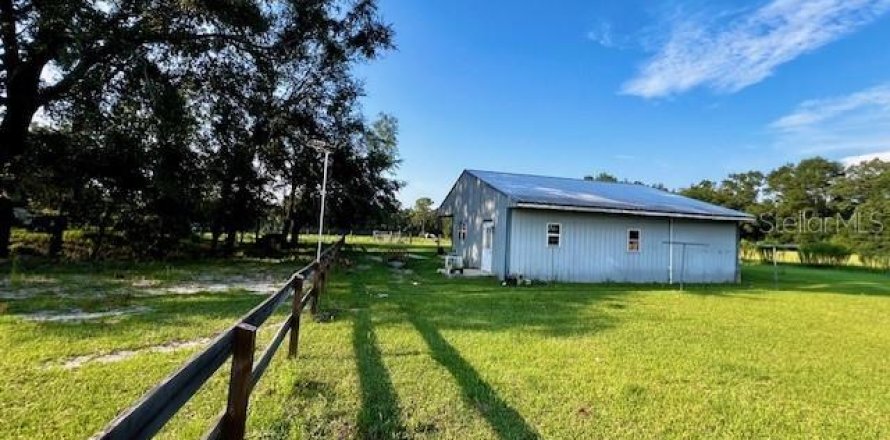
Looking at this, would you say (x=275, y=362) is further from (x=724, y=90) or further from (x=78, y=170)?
(x=724, y=90)

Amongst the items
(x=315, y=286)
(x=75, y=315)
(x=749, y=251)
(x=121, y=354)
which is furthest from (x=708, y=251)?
(x=749, y=251)

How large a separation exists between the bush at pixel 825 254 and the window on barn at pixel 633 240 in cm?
2019

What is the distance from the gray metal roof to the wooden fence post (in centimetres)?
1207

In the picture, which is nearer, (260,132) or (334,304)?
(334,304)

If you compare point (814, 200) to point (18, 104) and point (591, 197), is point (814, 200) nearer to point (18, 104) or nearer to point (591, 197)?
point (591, 197)

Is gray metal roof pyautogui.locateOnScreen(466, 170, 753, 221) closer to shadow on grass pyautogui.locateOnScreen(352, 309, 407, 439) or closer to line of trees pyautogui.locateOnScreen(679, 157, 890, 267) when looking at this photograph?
shadow on grass pyautogui.locateOnScreen(352, 309, 407, 439)

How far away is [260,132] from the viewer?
1884cm

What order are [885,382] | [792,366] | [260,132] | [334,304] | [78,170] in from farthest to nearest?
[260,132]
[78,170]
[334,304]
[792,366]
[885,382]

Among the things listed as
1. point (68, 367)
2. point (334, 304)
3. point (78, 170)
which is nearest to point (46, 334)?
point (68, 367)

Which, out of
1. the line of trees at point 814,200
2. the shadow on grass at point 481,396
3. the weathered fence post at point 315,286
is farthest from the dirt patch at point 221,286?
the line of trees at point 814,200

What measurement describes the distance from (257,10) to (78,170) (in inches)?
332

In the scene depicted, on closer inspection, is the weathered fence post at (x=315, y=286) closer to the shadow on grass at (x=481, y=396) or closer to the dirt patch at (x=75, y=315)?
the shadow on grass at (x=481, y=396)

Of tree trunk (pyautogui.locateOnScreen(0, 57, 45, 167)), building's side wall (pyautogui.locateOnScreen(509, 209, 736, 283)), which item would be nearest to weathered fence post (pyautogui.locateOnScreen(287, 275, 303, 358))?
building's side wall (pyautogui.locateOnScreen(509, 209, 736, 283))

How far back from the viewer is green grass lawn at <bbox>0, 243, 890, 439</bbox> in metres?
3.68
